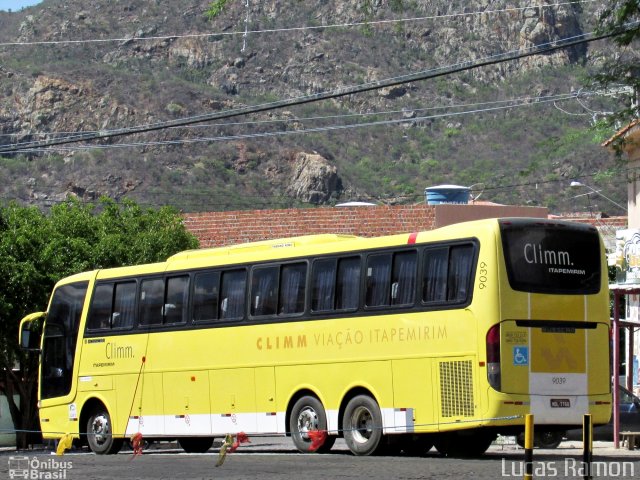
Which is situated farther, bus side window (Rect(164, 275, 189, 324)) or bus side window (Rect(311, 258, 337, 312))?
bus side window (Rect(164, 275, 189, 324))

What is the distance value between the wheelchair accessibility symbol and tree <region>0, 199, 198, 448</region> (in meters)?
17.8

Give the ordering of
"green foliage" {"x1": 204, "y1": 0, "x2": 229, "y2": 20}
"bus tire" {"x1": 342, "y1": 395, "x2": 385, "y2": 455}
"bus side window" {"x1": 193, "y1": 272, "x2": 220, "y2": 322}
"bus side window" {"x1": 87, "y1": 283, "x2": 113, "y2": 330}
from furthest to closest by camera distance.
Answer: "bus side window" {"x1": 87, "y1": 283, "x2": 113, "y2": 330} → "bus side window" {"x1": 193, "y1": 272, "x2": 220, "y2": 322} → "bus tire" {"x1": 342, "y1": 395, "x2": 385, "y2": 455} → "green foliage" {"x1": 204, "y1": 0, "x2": 229, "y2": 20}

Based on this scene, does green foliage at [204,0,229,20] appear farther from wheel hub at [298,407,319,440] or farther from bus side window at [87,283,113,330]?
bus side window at [87,283,113,330]

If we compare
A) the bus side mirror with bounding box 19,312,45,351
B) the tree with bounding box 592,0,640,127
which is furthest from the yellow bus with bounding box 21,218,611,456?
the tree with bounding box 592,0,640,127

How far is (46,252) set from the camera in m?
35.9

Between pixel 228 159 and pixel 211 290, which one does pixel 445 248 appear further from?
pixel 228 159

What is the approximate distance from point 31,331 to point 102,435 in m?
3.27

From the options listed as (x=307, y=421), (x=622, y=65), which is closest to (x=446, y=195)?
(x=307, y=421)

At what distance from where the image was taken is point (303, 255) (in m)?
21.4

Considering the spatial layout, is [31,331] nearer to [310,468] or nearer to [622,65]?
[310,468]

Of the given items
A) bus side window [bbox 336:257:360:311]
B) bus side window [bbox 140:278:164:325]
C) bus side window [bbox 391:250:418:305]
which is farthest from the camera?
bus side window [bbox 140:278:164:325]

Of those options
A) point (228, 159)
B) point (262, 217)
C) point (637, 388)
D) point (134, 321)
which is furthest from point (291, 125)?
point (134, 321)

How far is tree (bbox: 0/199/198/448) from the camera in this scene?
35.2m

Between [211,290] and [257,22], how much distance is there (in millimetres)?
98663
